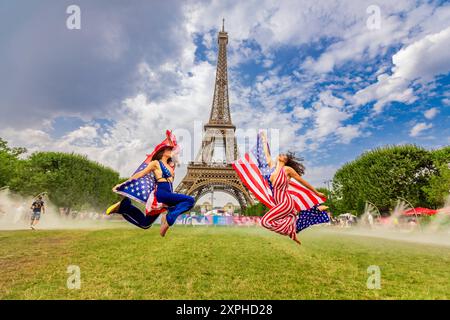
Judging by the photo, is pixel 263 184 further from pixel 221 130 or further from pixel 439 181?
pixel 221 130

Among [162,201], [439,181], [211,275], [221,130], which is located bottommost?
[211,275]

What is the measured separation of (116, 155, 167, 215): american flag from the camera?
578 centimetres

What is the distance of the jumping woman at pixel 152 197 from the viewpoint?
577 centimetres

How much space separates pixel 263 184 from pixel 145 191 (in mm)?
2672

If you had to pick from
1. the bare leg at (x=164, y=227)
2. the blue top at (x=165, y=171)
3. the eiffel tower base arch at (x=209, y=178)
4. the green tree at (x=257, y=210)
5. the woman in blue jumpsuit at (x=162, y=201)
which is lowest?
the green tree at (x=257, y=210)

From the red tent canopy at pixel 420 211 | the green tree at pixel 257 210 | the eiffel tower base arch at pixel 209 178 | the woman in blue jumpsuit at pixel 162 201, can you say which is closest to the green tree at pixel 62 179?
the eiffel tower base arch at pixel 209 178

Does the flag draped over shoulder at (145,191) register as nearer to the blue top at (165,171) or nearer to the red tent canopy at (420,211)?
the blue top at (165,171)

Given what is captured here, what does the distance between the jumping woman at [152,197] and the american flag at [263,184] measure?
144 cm

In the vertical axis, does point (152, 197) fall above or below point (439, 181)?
below

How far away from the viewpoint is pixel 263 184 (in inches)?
253

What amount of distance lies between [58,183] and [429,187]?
50194 mm

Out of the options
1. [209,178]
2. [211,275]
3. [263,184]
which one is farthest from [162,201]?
[209,178]

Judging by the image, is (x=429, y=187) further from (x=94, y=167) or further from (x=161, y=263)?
(x=94, y=167)
